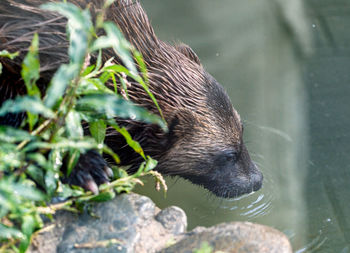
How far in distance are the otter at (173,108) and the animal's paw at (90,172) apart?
0.40 m

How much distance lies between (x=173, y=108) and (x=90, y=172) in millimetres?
713

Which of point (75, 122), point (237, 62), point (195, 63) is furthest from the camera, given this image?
point (237, 62)

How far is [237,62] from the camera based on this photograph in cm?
534

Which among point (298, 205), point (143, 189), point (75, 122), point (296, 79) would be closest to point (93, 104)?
point (75, 122)

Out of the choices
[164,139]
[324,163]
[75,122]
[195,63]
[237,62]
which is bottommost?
[324,163]

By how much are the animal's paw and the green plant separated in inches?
2.6

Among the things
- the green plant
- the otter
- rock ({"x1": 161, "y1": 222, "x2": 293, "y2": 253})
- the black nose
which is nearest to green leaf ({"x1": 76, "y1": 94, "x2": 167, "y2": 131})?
the green plant

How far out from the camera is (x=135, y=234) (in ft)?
7.26

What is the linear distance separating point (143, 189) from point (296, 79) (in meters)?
2.12

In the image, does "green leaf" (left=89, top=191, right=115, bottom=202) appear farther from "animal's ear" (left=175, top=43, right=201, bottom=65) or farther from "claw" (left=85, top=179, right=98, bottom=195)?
"animal's ear" (left=175, top=43, right=201, bottom=65)

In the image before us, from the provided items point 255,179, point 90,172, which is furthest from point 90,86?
point 255,179

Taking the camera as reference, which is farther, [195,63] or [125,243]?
[195,63]

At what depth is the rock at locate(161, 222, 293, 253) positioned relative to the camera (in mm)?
2137

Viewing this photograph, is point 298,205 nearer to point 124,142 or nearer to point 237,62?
point 124,142
